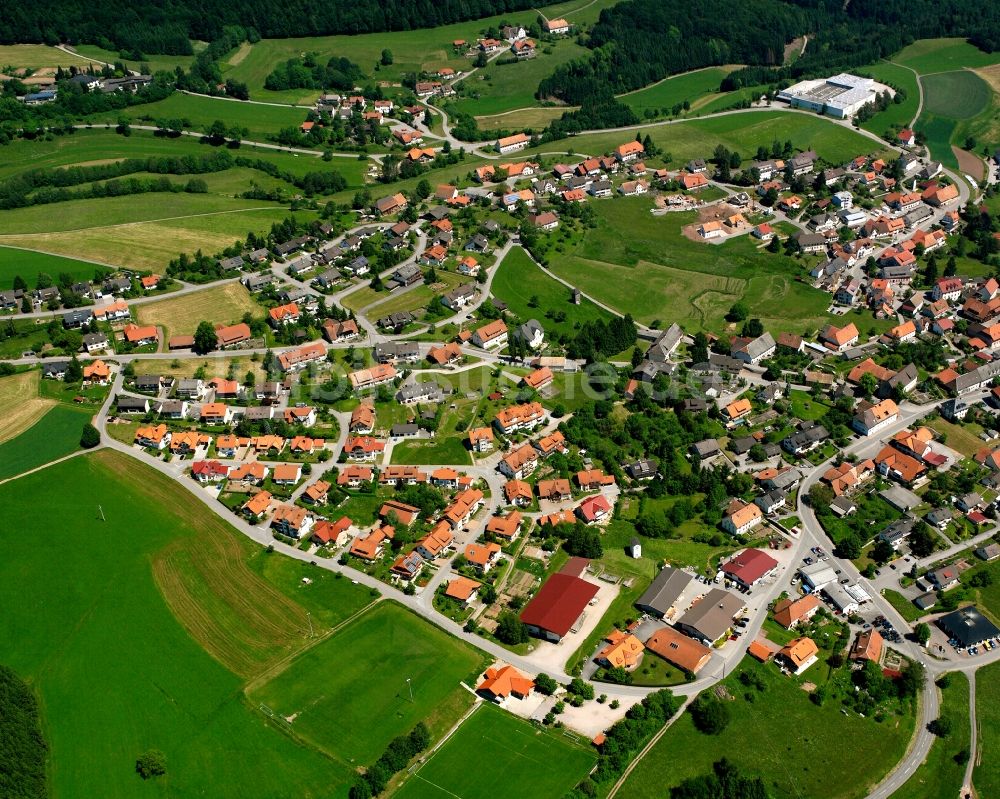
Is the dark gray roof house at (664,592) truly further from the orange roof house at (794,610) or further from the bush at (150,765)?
the bush at (150,765)

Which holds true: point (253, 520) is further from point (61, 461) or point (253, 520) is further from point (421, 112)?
point (421, 112)

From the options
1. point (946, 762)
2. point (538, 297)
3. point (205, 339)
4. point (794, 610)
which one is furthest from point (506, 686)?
point (538, 297)

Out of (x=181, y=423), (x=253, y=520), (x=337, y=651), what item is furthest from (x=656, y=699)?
(x=181, y=423)

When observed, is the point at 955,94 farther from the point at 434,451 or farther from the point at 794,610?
the point at 794,610

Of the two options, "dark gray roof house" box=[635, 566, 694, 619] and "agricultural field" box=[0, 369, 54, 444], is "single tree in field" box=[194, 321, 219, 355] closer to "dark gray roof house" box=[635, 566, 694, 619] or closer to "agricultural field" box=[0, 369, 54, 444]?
"agricultural field" box=[0, 369, 54, 444]

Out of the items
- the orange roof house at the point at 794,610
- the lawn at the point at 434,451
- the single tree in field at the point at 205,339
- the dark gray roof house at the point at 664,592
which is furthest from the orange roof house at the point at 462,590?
the single tree in field at the point at 205,339

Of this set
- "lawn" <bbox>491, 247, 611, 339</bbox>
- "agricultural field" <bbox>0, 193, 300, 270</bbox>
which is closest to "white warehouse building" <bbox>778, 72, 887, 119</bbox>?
"lawn" <bbox>491, 247, 611, 339</bbox>
